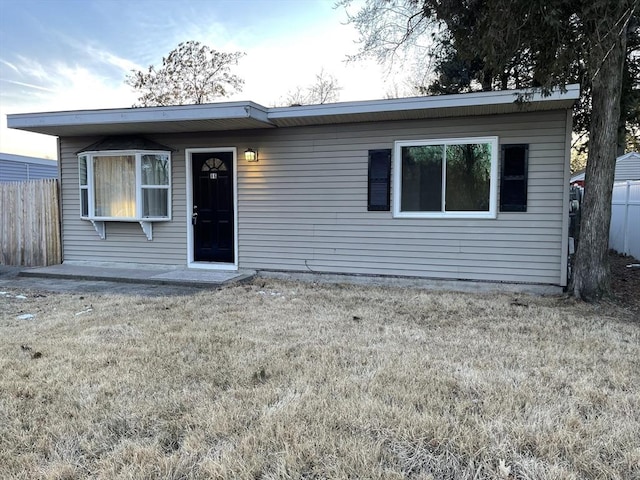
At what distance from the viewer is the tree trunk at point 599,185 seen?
522 centimetres

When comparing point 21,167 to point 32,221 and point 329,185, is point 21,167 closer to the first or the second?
point 32,221

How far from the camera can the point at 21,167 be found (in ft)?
53.5

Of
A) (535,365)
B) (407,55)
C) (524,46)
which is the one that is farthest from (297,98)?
(535,365)

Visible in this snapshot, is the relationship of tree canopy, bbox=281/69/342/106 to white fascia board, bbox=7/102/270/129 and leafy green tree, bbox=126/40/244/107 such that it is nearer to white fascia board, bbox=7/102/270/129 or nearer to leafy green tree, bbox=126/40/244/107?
leafy green tree, bbox=126/40/244/107

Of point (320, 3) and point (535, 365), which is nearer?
point (535, 365)

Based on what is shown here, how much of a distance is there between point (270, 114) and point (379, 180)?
1953mm

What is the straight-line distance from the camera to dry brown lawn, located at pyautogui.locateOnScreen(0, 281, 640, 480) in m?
2.01

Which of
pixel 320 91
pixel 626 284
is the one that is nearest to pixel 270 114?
pixel 626 284

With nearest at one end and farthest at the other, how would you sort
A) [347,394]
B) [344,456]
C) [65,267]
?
[344,456], [347,394], [65,267]

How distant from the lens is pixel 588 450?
2.05 meters

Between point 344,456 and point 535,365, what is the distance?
1.90 m

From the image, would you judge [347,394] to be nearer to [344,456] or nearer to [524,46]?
[344,456]

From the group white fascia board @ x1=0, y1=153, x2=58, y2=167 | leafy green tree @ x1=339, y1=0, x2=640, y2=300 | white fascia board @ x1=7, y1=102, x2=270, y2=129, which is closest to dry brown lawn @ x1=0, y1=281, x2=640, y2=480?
leafy green tree @ x1=339, y1=0, x2=640, y2=300

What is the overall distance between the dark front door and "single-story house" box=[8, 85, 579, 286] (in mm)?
20
